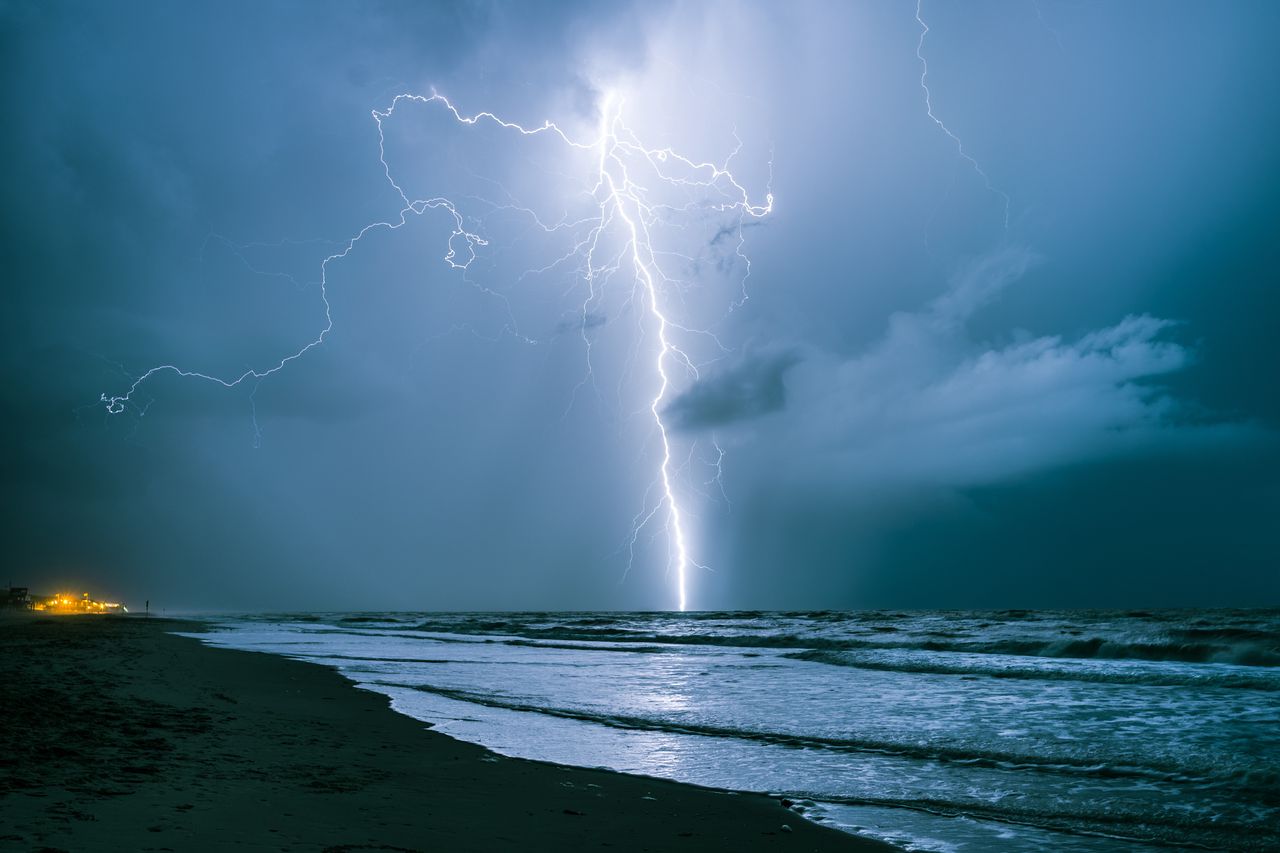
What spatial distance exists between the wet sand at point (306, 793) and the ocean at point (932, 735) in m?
0.62

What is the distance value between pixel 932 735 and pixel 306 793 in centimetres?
609

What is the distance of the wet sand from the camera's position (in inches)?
139

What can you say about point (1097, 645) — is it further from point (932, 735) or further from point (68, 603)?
point (68, 603)

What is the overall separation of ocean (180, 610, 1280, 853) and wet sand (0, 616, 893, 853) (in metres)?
0.62

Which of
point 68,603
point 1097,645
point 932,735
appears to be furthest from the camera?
point 68,603

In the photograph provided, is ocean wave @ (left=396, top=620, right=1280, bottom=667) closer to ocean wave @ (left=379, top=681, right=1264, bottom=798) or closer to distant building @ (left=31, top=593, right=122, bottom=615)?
ocean wave @ (left=379, top=681, right=1264, bottom=798)

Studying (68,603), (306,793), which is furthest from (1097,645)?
(68,603)

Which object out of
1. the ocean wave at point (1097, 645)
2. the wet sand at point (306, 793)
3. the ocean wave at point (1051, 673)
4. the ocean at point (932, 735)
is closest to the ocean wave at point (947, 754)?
the ocean at point (932, 735)

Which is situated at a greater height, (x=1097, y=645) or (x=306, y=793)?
(x=306, y=793)

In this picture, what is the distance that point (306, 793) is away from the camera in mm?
4613

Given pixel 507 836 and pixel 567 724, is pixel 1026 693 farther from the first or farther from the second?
pixel 507 836

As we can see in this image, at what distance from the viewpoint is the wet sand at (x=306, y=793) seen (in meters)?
3.54

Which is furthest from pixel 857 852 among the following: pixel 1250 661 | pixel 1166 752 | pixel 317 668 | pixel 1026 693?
pixel 1250 661

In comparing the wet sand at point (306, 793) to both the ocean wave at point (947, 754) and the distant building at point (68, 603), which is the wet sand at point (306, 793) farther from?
the distant building at point (68, 603)
